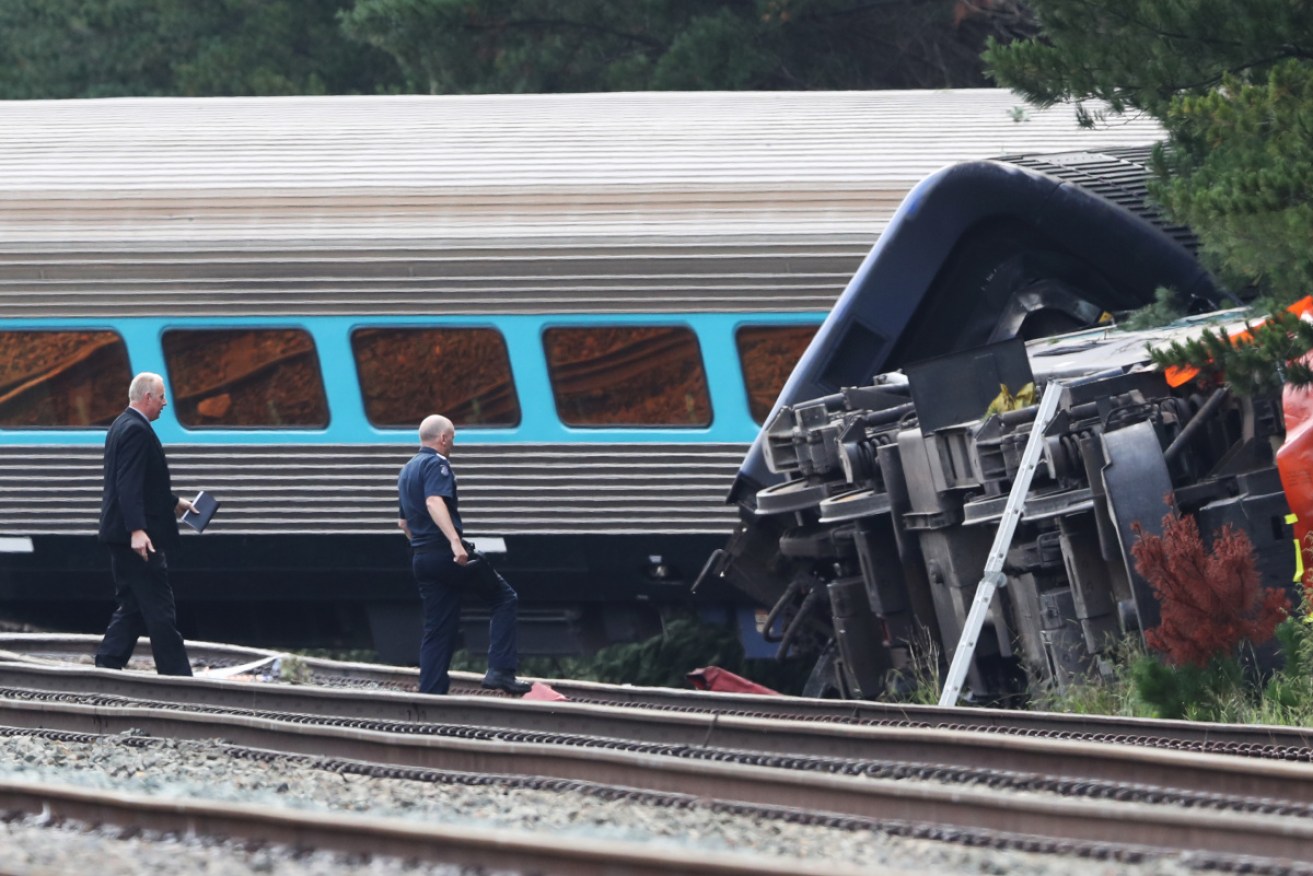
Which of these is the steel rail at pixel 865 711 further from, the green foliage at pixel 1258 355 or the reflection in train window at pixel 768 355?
the reflection in train window at pixel 768 355

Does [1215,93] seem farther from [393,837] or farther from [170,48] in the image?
[170,48]

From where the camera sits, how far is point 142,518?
8.83 m

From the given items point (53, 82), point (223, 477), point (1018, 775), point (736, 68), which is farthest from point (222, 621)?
point (53, 82)

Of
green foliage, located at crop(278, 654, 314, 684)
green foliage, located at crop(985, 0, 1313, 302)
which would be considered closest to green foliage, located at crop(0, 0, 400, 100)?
green foliage, located at crop(278, 654, 314, 684)

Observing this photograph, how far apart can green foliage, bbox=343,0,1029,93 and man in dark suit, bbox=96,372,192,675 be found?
43.8 feet

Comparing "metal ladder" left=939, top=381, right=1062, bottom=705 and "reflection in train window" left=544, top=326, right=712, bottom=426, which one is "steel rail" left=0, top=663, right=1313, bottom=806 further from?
"reflection in train window" left=544, top=326, right=712, bottom=426

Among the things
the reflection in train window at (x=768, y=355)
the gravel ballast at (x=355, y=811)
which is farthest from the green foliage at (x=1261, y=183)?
the gravel ballast at (x=355, y=811)

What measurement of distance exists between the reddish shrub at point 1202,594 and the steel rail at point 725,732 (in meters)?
1.35

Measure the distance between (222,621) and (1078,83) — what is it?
641 cm

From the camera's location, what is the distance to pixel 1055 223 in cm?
1049

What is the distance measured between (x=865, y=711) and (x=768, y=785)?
7.29 feet

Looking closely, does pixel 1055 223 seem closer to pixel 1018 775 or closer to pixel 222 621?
pixel 1018 775

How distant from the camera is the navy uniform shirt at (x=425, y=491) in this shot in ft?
28.4

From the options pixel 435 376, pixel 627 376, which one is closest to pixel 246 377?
pixel 435 376
